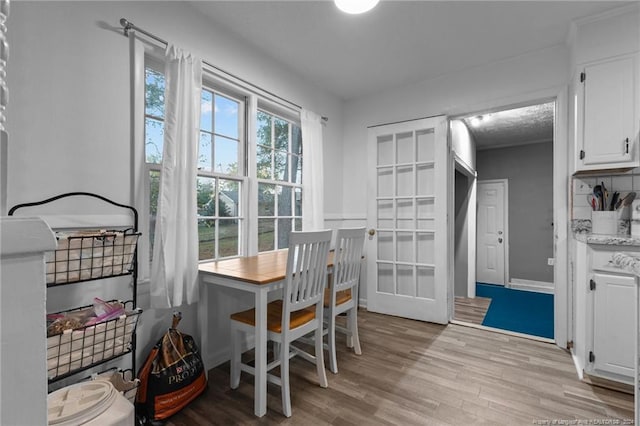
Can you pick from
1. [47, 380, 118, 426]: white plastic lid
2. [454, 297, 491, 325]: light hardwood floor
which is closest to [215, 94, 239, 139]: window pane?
[47, 380, 118, 426]: white plastic lid

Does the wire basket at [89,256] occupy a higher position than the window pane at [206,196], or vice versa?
the window pane at [206,196]

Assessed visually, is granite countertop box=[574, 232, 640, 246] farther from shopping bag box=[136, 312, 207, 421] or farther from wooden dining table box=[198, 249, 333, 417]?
shopping bag box=[136, 312, 207, 421]

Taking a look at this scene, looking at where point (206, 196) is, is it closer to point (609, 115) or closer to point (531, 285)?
point (609, 115)

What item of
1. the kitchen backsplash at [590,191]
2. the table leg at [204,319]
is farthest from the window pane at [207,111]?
the kitchen backsplash at [590,191]

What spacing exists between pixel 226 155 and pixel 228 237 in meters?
0.69

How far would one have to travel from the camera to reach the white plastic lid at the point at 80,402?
124 centimetres

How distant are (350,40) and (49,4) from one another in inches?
78.6

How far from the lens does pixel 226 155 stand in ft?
8.50

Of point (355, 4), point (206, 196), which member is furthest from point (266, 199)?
point (355, 4)

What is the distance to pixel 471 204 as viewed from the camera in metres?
4.84

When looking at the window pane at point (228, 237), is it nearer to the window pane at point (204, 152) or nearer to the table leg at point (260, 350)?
the window pane at point (204, 152)

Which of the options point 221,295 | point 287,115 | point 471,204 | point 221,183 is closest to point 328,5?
point 287,115

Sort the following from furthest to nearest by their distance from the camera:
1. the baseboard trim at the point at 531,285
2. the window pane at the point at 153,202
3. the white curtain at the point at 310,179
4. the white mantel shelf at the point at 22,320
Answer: the baseboard trim at the point at 531,285, the white curtain at the point at 310,179, the window pane at the point at 153,202, the white mantel shelf at the point at 22,320

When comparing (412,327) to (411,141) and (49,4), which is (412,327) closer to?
(411,141)
